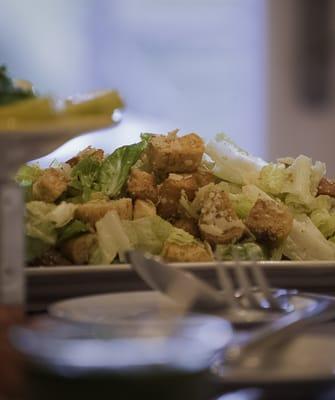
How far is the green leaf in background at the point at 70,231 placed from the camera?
1.46m

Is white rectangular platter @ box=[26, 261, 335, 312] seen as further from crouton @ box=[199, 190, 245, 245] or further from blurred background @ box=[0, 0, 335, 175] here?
blurred background @ box=[0, 0, 335, 175]

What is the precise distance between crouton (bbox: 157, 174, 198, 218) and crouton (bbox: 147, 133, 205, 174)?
22 mm

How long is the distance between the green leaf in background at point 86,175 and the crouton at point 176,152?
0.32 ft

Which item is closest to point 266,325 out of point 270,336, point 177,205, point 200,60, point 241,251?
point 270,336

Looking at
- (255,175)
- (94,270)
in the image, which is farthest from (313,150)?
(94,270)

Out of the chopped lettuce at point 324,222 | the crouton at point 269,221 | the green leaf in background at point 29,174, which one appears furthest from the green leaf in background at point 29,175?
the chopped lettuce at point 324,222

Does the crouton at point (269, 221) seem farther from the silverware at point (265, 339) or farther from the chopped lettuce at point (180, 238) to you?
the silverware at point (265, 339)

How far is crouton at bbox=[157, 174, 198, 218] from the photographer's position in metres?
1.54

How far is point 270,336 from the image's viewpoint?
3.15 feet

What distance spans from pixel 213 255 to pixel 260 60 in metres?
3.48

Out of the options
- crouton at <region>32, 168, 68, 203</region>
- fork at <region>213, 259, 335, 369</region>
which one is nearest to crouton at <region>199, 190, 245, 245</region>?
crouton at <region>32, 168, 68, 203</region>

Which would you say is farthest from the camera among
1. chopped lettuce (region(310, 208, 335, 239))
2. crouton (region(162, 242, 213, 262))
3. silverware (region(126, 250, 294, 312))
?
chopped lettuce (region(310, 208, 335, 239))

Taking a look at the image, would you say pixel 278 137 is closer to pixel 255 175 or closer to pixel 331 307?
A: pixel 255 175

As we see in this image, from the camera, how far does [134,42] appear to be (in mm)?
4859
